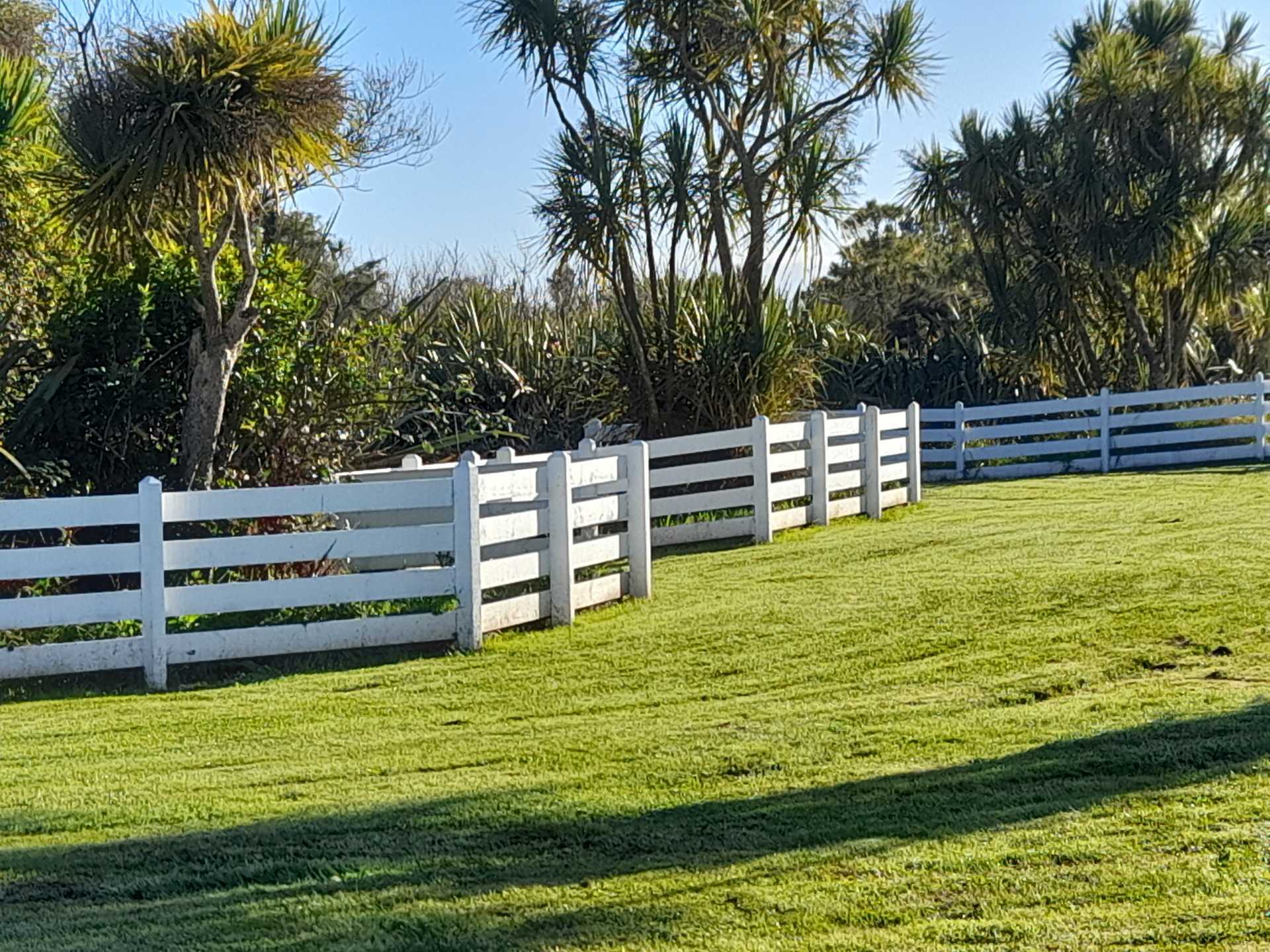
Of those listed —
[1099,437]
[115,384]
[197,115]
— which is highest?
[197,115]

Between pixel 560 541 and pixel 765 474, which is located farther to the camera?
pixel 765 474

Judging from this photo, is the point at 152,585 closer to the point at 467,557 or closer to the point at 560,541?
the point at 467,557

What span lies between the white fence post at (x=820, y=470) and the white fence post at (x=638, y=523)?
443 cm

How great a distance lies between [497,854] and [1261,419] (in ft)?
67.7

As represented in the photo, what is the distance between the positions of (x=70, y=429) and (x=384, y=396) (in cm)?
289

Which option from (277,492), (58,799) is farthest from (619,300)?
(58,799)

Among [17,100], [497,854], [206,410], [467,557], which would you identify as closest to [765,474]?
[206,410]

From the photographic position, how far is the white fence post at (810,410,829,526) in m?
16.2

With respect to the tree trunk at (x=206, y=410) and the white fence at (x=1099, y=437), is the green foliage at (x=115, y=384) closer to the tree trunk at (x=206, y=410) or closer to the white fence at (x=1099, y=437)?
the tree trunk at (x=206, y=410)

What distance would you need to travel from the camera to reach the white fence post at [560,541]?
11.0 meters

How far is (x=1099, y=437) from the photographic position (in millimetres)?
23594

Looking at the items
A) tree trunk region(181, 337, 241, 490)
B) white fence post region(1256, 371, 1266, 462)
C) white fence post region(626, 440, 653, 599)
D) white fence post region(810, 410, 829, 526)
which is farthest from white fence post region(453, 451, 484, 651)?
white fence post region(1256, 371, 1266, 462)

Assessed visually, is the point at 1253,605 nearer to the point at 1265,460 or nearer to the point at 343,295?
the point at 343,295

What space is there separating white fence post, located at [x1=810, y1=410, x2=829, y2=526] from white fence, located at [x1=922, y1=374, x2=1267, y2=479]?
7296 millimetres
